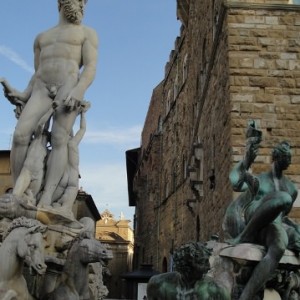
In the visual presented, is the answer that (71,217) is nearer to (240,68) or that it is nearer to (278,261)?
(278,261)

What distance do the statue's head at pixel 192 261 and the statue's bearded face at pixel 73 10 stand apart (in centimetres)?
403

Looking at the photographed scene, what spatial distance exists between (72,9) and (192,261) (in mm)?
4133

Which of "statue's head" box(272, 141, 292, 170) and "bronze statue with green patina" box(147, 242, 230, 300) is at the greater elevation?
"statue's head" box(272, 141, 292, 170)

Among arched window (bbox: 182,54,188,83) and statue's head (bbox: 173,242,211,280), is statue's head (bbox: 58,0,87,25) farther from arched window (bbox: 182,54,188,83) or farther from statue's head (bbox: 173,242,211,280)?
arched window (bbox: 182,54,188,83)

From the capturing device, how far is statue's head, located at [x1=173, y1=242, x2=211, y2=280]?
8.09 feet

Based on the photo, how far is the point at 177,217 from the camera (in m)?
23.5

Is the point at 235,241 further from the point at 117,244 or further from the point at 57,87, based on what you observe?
the point at 117,244

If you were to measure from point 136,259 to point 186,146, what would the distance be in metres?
18.1

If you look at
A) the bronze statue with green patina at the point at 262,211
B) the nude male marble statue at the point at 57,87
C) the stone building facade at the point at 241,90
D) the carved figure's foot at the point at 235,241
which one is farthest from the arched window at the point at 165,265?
the carved figure's foot at the point at 235,241

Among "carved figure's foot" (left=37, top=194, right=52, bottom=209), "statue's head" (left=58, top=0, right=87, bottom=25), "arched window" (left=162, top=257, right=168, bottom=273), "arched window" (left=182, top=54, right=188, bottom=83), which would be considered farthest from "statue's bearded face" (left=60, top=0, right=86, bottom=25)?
"arched window" (left=162, top=257, right=168, bottom=273)

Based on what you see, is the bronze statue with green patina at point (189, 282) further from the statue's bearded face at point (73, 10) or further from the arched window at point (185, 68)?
the arched window at point (185, 68)

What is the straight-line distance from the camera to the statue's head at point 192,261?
8.09ft

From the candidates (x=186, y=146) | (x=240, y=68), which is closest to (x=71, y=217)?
(x=240, y=68)

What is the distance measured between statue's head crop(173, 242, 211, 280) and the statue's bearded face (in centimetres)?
403
